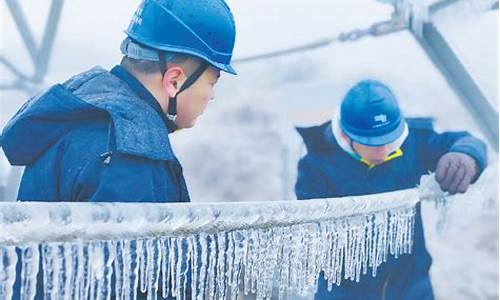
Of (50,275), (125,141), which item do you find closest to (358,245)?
(125,141)

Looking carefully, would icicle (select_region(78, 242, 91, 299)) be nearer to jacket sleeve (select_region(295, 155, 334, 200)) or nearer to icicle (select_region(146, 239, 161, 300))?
icicle (select_region(146, 239, 161, 300))

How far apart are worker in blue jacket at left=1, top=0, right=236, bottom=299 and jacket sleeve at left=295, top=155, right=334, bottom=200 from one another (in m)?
1.24

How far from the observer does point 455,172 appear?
2.53m

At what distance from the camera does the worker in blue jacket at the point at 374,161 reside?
2793 millimetres

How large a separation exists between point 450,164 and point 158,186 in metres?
1.45

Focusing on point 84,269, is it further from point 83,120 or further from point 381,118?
point 381,118

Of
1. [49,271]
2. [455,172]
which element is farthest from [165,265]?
[455,172]

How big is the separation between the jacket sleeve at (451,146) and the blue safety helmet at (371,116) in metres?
0.19

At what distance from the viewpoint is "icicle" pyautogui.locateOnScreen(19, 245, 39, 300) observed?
110 centimetres

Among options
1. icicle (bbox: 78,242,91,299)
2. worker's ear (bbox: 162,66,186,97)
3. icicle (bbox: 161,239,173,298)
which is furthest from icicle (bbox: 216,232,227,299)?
worker's ear (bbox: 162,66,186,97)

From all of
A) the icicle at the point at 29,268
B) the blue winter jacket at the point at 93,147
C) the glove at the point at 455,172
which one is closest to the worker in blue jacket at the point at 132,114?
the blue winter jacket at the point at 93,147

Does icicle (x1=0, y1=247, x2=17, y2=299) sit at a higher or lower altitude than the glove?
higher

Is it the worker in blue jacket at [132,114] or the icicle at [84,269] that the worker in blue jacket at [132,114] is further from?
the icicle at [84,269]

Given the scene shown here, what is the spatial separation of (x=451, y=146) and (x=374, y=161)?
32 cm
